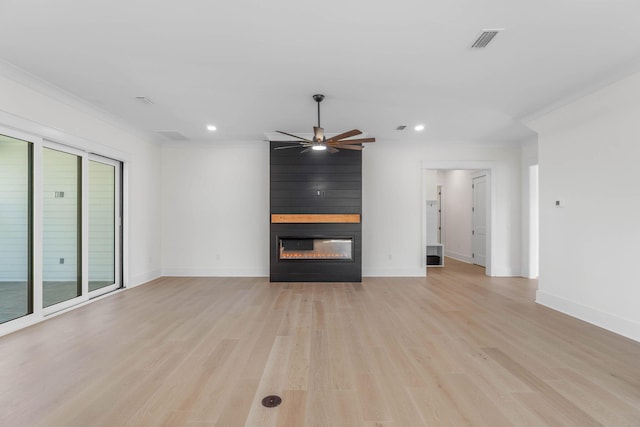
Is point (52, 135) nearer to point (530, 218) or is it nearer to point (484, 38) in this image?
point (484, 38)

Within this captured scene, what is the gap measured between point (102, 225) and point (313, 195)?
346 cm

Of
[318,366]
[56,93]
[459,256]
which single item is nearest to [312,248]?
[318,366]

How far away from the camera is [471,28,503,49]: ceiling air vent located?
2422 mm

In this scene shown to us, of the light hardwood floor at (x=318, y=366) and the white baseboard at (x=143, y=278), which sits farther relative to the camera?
the white baseboard at (x=143, y=278)

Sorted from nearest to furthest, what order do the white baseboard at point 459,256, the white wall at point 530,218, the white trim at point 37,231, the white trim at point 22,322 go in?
the white trim at point 22,322
the white trim at point 37,231
the white wall at point 530,218
the white baseboard at point 459,256

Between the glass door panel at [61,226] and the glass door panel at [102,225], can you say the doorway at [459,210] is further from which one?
the glass door panel at [61,226]

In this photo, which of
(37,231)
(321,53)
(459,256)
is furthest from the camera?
(459,256)

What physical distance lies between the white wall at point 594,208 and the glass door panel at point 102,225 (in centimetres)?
657

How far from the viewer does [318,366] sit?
2.44m

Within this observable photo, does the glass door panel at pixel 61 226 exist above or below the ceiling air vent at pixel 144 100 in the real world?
below

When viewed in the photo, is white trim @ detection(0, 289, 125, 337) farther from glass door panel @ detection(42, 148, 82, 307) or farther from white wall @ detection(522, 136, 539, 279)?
white wall @ detection(522, 136, 539, 279)

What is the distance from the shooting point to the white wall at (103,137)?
10.5 feet

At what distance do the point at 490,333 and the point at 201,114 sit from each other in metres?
4.69

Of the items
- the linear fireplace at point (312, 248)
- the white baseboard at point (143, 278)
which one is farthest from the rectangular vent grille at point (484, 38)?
the white baseboard at point (143, 278)
